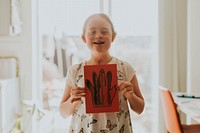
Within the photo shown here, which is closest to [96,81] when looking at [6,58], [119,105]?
[119,105]

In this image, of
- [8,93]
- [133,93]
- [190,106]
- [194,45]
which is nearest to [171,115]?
[190,106]

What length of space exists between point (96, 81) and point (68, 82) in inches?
5.7

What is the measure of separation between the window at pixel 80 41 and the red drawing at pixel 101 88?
6.82 ft

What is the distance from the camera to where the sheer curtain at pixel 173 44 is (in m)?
2.99

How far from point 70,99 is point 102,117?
0.46ft

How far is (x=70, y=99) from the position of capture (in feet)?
3.58

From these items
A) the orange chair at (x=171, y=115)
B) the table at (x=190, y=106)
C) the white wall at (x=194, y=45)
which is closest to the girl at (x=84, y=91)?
the table at (x=190, y=106)

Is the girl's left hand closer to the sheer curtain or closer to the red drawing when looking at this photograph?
the red drawing

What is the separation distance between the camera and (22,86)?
2.96 metres

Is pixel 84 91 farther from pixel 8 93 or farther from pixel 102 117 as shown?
pixel 8 93

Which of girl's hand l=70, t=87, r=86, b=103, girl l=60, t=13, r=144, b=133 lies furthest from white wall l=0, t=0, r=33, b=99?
girl's hand l=70, t=87, r=86, b=103

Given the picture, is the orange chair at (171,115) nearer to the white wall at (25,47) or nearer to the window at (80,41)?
the window at (80,41)

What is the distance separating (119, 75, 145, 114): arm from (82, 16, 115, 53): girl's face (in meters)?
0.17

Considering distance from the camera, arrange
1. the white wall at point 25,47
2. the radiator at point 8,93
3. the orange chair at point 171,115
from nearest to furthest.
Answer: the orange chair at point 171,115, the radiator at point 8,93, the white wall at point 25,47
